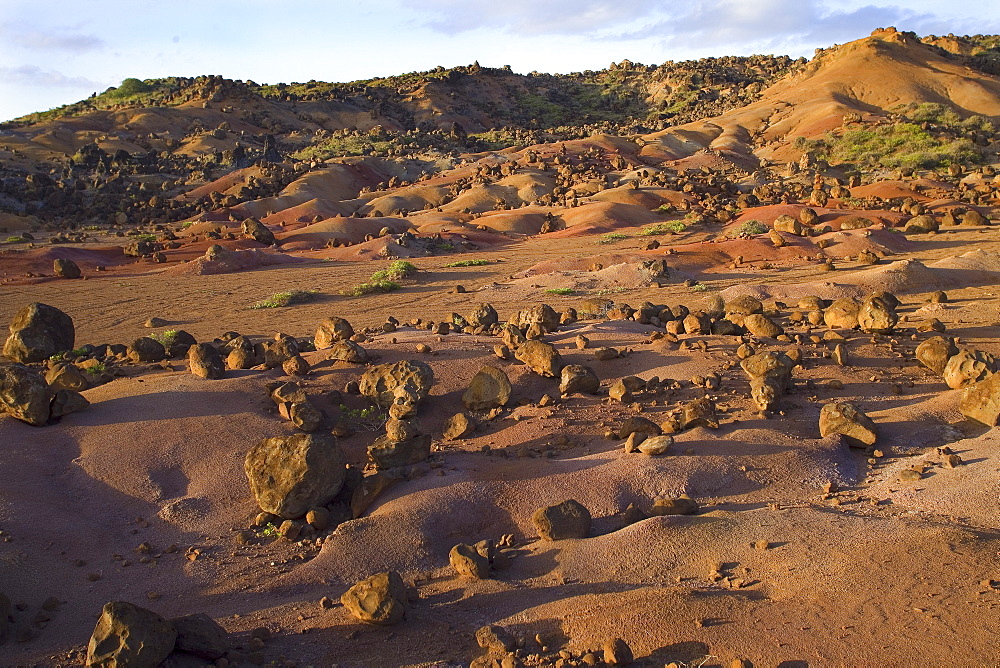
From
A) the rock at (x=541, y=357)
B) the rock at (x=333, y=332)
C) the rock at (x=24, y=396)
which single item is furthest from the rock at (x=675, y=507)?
the rock at (x=24, y=396)

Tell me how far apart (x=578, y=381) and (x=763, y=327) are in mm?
2817

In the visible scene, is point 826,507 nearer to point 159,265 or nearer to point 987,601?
point 987,601

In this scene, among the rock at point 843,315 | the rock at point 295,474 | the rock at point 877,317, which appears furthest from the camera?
the rock at point 843,315

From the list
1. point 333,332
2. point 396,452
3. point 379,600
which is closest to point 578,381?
point 396,452

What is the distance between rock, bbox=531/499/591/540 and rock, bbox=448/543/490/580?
20.5 inches

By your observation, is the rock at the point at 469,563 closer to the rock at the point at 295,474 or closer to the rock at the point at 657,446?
the rock at the point at 295,474

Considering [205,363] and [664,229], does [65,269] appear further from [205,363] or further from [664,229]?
[664,229]

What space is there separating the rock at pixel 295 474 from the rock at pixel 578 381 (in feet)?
8.19

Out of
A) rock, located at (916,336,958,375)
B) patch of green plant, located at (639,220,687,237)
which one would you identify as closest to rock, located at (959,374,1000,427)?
rock, located at (916,336,958,375)

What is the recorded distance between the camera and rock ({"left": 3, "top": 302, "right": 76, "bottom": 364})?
34.1ft

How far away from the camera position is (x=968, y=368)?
7.76m

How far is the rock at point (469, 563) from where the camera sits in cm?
541

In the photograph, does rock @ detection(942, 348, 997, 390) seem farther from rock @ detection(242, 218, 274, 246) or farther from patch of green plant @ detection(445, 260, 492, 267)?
rock @ detection(242, 218, 274, 246)

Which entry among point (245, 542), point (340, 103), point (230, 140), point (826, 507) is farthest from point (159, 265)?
point (340, 103)
